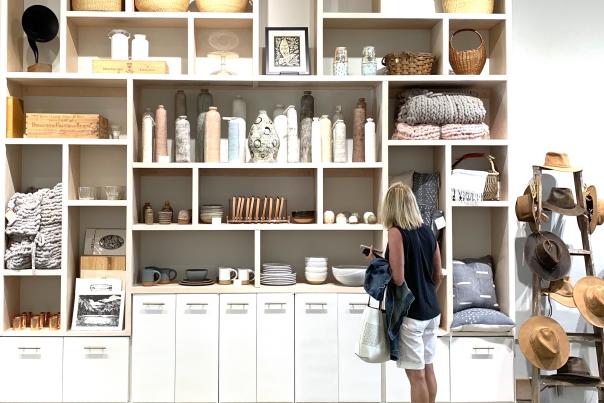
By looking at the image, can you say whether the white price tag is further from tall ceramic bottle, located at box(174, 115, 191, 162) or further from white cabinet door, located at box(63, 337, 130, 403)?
white cabinet door, located at box(63, 337, 130, 403)

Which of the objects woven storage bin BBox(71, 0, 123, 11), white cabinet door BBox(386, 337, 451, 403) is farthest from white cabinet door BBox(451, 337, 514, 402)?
woven storage bin BBox(71, 0, 123, 11)

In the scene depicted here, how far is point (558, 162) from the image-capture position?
13.0 ft

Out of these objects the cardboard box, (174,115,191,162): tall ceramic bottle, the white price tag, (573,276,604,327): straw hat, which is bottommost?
(573,276,604,327): straw hat

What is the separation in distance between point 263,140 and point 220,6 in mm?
925

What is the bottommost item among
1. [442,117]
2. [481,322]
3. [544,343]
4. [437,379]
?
[437,379]

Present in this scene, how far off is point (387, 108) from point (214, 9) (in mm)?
1299

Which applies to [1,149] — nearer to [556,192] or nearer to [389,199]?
[389,199]

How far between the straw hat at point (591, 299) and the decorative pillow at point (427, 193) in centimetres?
101

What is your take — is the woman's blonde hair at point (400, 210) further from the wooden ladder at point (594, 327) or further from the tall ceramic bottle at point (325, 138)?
the wooden ladder at point (594, 327)

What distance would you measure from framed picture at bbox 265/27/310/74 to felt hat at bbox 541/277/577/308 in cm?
209

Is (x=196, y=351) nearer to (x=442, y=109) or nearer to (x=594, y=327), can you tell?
(x=442, y=109)

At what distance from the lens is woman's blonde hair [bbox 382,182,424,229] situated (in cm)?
315

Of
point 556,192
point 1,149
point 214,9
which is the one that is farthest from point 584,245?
point 1,149

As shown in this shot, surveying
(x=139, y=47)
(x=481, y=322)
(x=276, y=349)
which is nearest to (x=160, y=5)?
(x=139, y=47)
